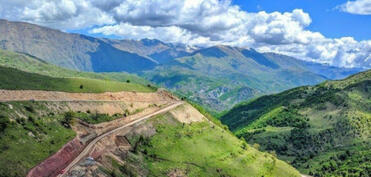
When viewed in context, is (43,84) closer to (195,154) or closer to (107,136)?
(107,136)

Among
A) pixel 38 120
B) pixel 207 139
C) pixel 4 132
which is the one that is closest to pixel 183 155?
pixel 207 139

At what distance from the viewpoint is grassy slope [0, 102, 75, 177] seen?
79481 mm

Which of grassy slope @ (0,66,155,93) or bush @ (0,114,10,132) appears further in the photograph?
grassy slope @ (0,66,155,93)

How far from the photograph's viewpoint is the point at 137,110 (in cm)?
16950

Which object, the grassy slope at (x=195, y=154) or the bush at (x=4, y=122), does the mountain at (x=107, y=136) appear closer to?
the grassy slope at (x=195, y=154)

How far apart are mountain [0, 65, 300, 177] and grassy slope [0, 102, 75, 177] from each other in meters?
0.23

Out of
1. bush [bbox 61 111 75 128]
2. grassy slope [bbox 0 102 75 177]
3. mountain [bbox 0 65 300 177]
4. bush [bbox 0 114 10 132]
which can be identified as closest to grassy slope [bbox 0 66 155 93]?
mountain [bbox 0 65 300 177]

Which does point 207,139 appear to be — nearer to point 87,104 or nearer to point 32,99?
point 87,104

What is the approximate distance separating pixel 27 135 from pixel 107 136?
102 ft

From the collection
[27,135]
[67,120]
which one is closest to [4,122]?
[27,135]

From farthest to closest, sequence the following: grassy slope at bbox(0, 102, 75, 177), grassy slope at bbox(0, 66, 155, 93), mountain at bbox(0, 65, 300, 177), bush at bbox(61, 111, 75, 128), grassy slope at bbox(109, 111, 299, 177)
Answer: grassy slope at bbox(0, 66, 155, 93)
grassy slope at bbox(109, 111, 299, 177)
bush at bbox(61, 111, 75, 128)
mountain at bbox(0, 65, 300, 177)
grassy slope at bbox(0, 102, 75, 177)

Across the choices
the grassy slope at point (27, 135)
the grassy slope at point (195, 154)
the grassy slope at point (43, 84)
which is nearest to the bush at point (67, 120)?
the grassy slope at point (27, 135)

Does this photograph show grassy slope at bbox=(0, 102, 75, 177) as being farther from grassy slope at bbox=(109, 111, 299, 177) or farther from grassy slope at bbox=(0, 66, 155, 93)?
grassy slope at bbox=(109, 111, 299, 177)

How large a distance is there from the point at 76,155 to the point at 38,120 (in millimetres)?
17370
